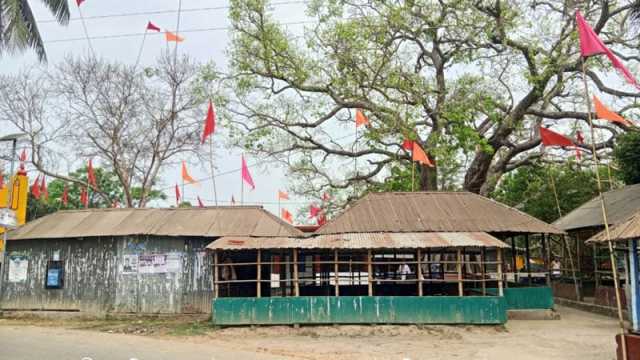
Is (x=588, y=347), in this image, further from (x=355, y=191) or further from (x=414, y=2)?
(x=355, y=191)

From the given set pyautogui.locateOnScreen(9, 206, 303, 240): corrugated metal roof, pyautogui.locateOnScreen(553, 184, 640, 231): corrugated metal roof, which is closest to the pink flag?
pyautogui.locateOnScreen(9, 206, 303, 240): corrugated metal roof

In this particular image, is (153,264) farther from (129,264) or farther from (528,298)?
(528,298)

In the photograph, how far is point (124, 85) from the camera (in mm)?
27312

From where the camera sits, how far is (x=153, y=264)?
55.3 feet

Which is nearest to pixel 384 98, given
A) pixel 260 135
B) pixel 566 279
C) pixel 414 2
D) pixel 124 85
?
pixel 414 2

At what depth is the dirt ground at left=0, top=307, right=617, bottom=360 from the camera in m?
10.9

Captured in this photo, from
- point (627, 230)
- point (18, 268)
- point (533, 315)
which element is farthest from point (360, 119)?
point (18, 268)

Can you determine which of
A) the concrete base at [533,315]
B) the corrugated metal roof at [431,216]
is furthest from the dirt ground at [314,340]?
the corrugated metal roof at [431,216]

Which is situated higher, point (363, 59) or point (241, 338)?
point (363, 59)

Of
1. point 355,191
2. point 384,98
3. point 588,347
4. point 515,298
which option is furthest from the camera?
point 355,191

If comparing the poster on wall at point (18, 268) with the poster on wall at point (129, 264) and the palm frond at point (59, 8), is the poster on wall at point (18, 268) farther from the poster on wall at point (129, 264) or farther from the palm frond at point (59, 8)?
the palm frond at point (59, 8)

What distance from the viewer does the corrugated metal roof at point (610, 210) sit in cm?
1712

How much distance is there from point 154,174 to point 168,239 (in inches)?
487

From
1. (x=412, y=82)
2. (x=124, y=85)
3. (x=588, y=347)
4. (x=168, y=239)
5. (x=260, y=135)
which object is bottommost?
(x=588, y=347)
